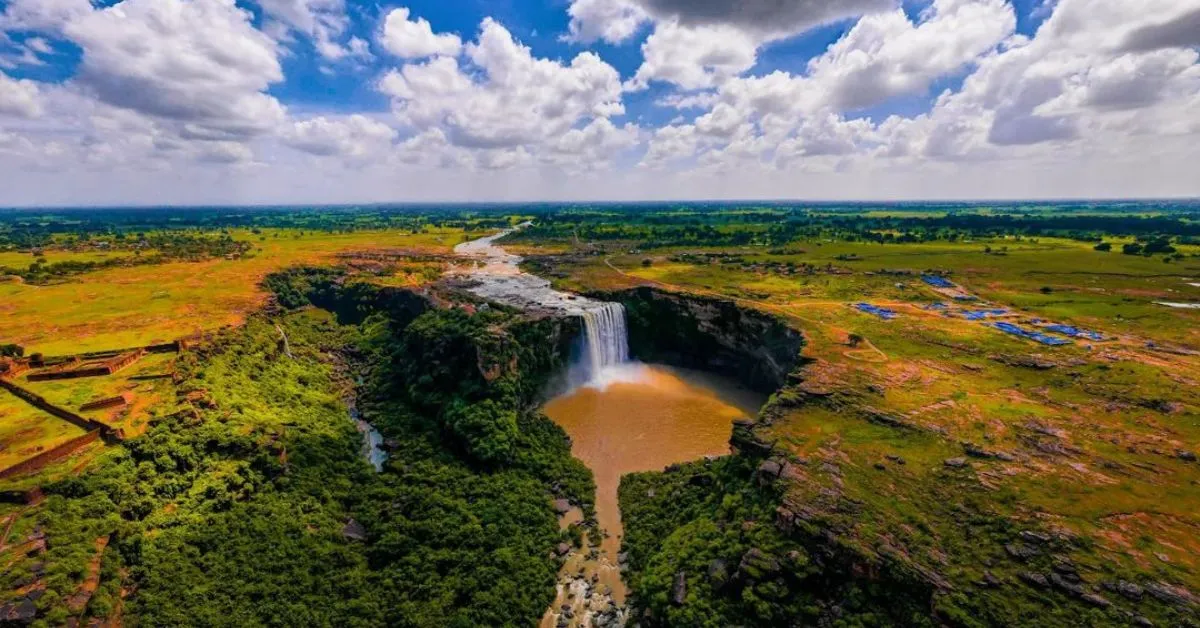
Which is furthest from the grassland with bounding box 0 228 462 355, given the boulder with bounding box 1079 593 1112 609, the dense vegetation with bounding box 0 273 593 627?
the boulder with bounding box 1079 593 1112 609

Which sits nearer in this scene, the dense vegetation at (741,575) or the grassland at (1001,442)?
the grassland at (1001,442)

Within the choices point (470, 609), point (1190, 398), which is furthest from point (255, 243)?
point (1190, 398)

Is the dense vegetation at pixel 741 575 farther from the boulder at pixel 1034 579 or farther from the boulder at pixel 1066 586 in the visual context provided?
the boulder at pixel 1066 586

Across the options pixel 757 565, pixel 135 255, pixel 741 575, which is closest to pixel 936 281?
pixel 757 565

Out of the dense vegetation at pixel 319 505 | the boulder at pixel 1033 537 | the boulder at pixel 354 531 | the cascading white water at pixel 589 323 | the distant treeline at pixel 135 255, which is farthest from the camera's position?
the distant treeline at pixel 135 255

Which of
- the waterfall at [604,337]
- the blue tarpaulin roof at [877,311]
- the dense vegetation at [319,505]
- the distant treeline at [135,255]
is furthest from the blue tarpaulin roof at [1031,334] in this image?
the distant treeline at [135,255]

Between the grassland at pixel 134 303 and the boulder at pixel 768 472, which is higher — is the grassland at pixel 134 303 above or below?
above

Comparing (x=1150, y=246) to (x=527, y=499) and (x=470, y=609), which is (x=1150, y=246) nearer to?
(x=527, y=499)
